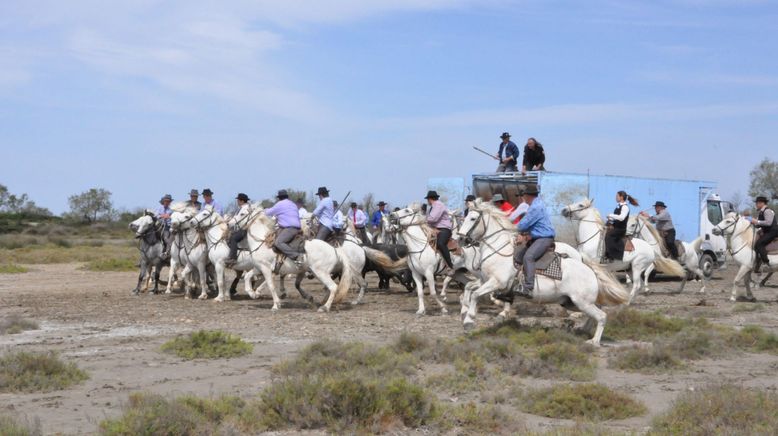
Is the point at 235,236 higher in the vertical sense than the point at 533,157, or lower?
lower

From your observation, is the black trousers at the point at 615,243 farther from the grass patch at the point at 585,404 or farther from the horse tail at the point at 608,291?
the grass patch at the point at 585,404

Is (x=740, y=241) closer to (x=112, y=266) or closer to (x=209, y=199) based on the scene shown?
(x=209, y=199)

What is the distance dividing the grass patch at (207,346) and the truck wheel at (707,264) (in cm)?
1782

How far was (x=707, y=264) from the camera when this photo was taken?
86.3 feet

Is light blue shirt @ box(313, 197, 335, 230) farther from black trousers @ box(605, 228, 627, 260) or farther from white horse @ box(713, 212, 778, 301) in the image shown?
white horse @ box(713, 212, 778, 301)

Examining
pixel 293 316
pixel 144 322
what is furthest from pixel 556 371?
pixel 144 322

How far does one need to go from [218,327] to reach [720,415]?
924 cm

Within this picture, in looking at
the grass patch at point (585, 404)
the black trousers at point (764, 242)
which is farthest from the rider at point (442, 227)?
the grass patch at point (585, 404)

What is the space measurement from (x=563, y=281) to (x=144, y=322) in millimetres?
7749

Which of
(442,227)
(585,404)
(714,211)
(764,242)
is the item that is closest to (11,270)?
(442,227)

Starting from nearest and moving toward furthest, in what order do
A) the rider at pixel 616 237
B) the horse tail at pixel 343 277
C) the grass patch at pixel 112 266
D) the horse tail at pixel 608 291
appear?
1. the horse tail at pixel 608 291
2. the horse tail at pixel 343 277
3. the rider at pixel 616 237
4. the grass patch at pixel 112 266

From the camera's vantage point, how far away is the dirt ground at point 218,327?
907 centimetres

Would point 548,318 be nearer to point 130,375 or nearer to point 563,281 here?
point 563,281

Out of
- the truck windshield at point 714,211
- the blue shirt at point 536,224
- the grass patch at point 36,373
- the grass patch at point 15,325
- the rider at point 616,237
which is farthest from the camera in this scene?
the truck windshield at point 714,211
